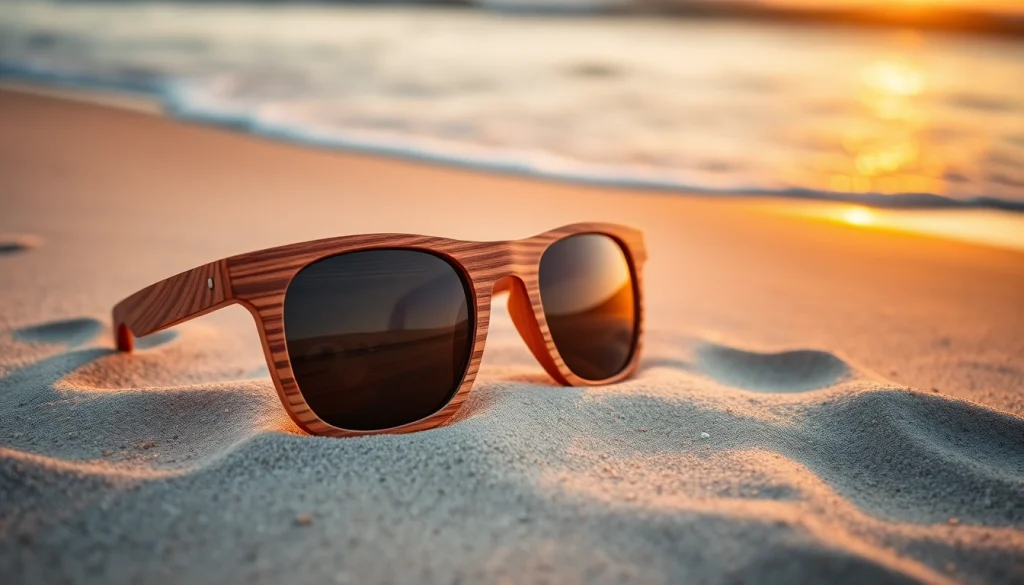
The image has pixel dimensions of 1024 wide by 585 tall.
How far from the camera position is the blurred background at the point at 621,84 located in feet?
17.2

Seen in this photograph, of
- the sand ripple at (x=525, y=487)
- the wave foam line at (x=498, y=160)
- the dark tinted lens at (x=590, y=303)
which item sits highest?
the wave foam line at (x=498, y=160)

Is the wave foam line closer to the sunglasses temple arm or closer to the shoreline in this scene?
the shoreline

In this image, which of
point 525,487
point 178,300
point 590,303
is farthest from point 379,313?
point 590,303

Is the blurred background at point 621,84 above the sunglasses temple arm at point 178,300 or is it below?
above

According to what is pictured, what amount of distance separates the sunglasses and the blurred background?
2.91 meters

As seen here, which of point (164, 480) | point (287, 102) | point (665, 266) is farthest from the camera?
point (287, 102)

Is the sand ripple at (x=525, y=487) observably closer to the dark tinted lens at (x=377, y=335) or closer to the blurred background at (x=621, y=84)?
the dark tinted lens at (x=377, y=335)

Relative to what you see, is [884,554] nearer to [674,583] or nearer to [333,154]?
[674,583]

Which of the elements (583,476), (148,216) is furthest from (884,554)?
(148,216)

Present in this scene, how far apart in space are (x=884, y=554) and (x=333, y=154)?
4.48 m

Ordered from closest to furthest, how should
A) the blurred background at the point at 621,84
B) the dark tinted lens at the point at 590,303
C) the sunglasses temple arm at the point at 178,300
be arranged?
1. the sunglasses temple arm at the point at 178,300
2. the dark tinted lens at the point at 590,303
3. the blurred background at the point at 621,84

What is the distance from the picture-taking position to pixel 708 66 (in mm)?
9070

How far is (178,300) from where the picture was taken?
1.69 m

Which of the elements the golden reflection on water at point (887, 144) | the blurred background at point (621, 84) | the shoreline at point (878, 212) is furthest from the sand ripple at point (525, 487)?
the golden reflection on water at point (887, 144)
